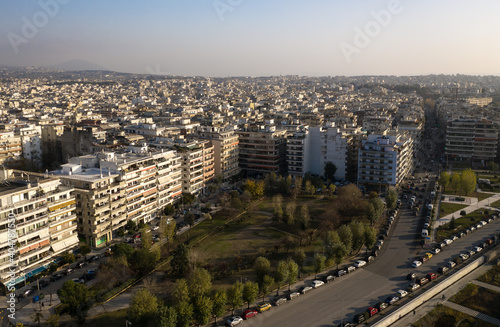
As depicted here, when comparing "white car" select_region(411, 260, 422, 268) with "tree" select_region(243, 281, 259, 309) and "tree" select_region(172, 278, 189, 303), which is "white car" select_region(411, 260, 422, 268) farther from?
"tree" select_region(172, 278, 189, 303)

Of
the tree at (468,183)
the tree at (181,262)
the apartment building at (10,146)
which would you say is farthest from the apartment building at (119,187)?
the tree at (468,183)

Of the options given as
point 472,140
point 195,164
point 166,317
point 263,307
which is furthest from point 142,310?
point 472,140

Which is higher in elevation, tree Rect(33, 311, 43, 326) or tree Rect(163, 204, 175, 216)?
tree Rect(163, 204, 175, 216)

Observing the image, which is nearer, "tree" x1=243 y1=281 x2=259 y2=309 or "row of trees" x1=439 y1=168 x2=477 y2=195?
"tree" x1=243 y1=281 x2=259 y2=309

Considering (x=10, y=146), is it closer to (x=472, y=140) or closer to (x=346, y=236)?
(x=346, y=236)

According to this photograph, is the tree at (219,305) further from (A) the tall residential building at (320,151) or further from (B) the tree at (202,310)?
(A) the tall residential building at (320,151)

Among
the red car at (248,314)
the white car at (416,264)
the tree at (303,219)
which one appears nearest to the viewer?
the red car at (248,314)

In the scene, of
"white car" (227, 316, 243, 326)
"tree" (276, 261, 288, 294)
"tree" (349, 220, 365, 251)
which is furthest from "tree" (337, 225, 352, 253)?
"white car" (227, 316, 243, 326)
